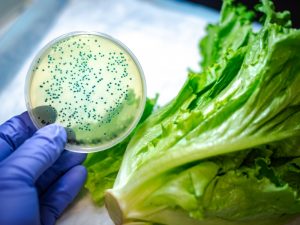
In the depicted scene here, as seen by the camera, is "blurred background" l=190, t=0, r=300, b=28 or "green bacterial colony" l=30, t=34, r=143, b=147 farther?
"blurred background" l=190, t=0, r=300, b=28

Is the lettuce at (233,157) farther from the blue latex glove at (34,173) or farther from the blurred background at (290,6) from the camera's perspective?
the blurred background at (290,6)

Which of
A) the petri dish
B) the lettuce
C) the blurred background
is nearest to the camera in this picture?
the lettuce

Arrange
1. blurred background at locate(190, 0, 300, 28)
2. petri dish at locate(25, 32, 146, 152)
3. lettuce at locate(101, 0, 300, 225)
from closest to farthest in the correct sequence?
lettuce at locate(101, 0, 300, 225) → petri dish at locate(25, 32, 146, 152) → blurred background at locate(190, 0, 300, 28)

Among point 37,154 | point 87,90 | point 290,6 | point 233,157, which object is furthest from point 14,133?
point 290,6

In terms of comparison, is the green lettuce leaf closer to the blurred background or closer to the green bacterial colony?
the green bacterial colony

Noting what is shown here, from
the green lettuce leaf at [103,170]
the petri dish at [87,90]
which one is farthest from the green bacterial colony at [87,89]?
the green lettuce leaf at [103,170]

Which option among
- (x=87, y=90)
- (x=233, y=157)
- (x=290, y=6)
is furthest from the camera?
(x=290, y=6)

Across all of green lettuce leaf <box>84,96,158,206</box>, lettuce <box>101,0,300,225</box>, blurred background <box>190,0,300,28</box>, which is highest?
blurred background <box>190,0,300,28</box>

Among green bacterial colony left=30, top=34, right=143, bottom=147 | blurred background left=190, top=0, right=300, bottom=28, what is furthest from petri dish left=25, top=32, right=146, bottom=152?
blurred background left=190, top=0, right=300, bottom=28

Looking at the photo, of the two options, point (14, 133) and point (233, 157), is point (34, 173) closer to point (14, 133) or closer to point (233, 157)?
point (14, 133)
